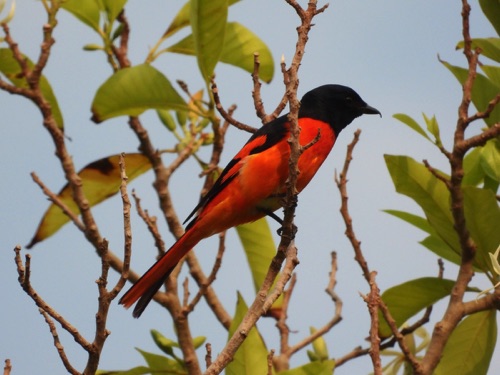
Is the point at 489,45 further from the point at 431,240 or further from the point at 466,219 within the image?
the point at 431,240

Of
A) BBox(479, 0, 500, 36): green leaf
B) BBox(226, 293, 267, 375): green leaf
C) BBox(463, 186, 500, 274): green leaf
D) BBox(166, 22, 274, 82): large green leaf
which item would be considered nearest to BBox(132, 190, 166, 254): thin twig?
BBox(166, 22, 274, 82): large green leaf

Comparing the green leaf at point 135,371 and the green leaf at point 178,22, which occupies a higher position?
the green leaf at point 178,22

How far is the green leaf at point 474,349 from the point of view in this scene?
161 inches

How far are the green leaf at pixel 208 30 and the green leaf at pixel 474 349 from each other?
1.87 m

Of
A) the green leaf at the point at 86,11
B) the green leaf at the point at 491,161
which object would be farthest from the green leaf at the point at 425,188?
the green leaf at the point at 86,11

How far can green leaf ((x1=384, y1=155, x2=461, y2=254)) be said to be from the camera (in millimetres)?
4078

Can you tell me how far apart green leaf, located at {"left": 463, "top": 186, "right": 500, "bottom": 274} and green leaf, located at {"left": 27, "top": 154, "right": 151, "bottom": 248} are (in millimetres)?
2273

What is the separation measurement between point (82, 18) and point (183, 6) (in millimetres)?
658

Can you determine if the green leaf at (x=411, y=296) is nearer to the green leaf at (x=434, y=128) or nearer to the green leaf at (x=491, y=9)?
the green leaf at (x=434, y=128)

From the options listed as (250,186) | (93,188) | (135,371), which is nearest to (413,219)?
(250,186)

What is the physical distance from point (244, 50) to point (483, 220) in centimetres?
188

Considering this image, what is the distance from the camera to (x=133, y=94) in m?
4.94

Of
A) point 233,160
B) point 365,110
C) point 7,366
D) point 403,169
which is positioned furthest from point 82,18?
point 7,366

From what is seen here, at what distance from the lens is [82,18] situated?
5.24 meters
